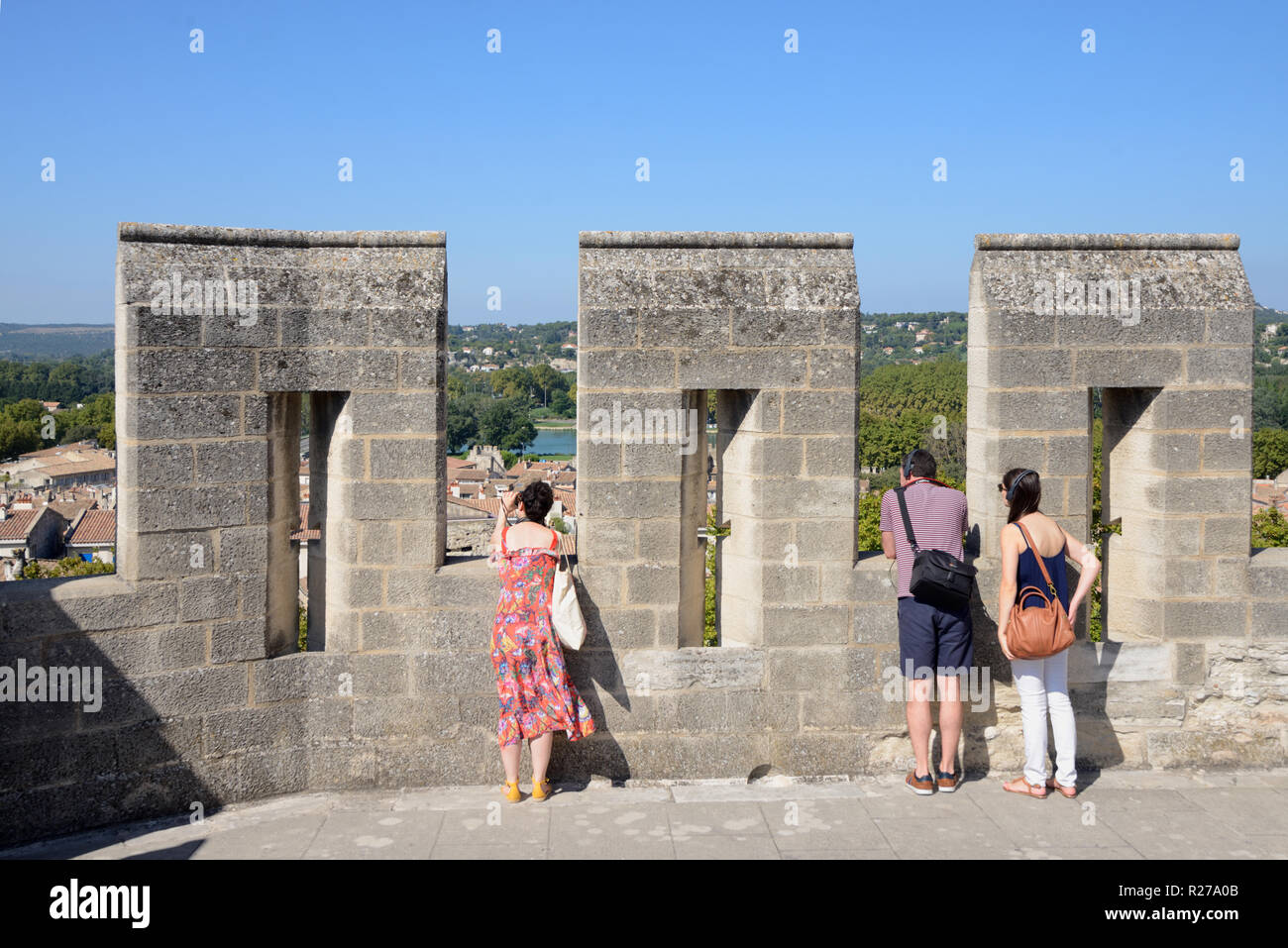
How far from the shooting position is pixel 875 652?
5.63 meters

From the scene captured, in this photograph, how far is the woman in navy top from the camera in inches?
206

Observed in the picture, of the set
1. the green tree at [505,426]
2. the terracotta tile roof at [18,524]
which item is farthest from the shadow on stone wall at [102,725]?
the green tree at [505,426]

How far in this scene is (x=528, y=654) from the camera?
5227 millimetres

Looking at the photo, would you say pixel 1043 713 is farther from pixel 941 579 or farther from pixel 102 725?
pixel 102 725

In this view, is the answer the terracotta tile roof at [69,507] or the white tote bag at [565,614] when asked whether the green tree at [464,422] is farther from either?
the white tote bag at [565,614]

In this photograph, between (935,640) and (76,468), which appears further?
(76,468)

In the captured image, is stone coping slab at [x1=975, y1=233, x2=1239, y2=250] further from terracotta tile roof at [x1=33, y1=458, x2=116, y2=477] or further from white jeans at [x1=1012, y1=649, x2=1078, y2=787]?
terracotta tile roof at [x1=33, y1=458, x2=116, y2=477]

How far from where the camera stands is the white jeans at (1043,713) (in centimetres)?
531

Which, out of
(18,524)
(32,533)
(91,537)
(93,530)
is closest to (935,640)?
(91,537)

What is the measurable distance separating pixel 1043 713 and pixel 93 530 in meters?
60.5

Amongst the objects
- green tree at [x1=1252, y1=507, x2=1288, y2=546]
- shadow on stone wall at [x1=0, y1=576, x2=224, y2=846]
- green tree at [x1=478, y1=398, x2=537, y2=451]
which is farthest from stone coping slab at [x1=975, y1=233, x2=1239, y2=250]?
green tree at [x1=478, y1=398, x2=537, y2=451]

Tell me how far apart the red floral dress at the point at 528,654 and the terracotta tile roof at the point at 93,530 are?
55.2 meters
